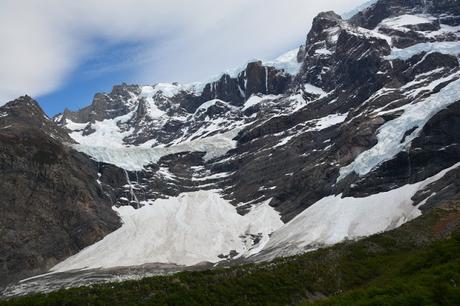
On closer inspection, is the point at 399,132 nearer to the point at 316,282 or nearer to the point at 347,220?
the point at 347,220

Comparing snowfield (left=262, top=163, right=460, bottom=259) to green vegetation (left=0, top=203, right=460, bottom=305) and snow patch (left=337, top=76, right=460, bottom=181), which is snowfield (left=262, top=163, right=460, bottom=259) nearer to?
snow patch (left=337, top=76, right=460, bottom=181)

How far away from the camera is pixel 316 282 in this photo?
5306 centimetres

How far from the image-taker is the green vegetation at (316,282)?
33.9 metres

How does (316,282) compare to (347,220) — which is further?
(347,220)

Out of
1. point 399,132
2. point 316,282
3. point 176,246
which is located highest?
point 316,282

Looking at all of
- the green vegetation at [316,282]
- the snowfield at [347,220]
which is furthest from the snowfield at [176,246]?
the green vegetation at [316,282]

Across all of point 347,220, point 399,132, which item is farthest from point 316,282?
point 399,132

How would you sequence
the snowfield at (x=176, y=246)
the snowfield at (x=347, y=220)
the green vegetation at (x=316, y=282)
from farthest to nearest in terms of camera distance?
the snowfield at (x=176, y=246) < the snowfield at (x=347, y=220) < the green vegetation at (x=316, y=282)

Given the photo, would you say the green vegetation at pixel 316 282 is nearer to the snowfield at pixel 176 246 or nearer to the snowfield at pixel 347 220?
the snowfield at pixel 347 220

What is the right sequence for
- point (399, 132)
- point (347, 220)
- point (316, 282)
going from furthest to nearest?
point (399, 132) → point (347, 220) → point (316, 282)

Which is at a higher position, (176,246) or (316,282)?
(316,282)

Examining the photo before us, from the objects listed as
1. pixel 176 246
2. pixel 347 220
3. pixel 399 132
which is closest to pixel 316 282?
pixel 347 220

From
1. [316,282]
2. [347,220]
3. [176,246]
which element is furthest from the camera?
[176,246]

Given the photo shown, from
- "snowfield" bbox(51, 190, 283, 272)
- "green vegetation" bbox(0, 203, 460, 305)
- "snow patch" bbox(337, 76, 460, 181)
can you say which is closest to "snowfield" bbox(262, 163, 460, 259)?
"snowfield" bbox(51, 190, 283, 272)
